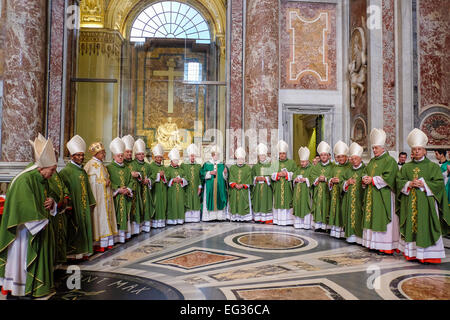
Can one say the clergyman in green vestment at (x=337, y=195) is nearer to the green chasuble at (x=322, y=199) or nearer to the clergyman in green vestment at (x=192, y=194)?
the green chasuble at (x=322, y=199)

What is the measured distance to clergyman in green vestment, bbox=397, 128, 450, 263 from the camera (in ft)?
15.3

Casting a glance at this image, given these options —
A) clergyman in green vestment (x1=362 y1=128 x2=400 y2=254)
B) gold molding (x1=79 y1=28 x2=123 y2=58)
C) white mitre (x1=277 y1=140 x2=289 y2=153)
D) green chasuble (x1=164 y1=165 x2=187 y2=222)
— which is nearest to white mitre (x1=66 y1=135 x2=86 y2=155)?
green chasuble (x1=164 y1=165 x2=187 y2=222)

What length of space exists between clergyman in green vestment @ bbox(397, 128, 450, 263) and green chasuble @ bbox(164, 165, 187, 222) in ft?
15.2

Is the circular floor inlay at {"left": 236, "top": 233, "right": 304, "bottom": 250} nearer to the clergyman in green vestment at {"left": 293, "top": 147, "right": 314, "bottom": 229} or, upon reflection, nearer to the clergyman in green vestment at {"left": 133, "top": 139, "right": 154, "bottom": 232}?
the clergyman in green vestment at {"left": 293, "top": 147, "right": 314, "bottom": 229}

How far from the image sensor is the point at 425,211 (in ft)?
15.5

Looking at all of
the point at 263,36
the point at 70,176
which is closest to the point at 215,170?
the point at 263,36

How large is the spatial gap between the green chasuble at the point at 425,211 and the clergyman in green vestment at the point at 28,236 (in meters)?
4.58

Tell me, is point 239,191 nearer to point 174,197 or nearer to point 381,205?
point 174,197

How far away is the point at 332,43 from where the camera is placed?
10.4 meters

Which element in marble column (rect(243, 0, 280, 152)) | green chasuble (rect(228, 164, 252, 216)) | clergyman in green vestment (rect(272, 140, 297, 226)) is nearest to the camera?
clergyman in green vestment (rect(272, 140, 297, 226))

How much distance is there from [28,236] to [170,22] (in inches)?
460

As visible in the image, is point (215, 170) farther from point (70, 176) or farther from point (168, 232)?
point (70, 176)

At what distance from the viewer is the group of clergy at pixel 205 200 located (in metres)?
3.29

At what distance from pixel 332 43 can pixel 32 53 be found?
8212 mm
